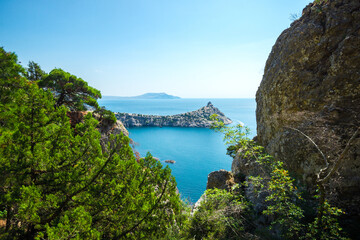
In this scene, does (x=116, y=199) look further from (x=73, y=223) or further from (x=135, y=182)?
(x=73, y=223)

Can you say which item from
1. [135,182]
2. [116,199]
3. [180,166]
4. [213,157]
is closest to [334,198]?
[135,182]

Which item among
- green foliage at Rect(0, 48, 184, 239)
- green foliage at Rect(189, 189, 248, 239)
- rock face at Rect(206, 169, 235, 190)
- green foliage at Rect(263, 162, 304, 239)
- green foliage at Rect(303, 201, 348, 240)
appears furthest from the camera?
rock face at Rect(206, 169, 235, 190)

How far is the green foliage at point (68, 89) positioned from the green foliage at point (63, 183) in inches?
422

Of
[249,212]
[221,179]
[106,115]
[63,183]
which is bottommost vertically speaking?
[221,179]

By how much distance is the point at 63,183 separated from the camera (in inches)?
182

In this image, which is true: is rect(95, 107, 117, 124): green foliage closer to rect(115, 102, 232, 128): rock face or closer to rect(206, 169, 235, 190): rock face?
rect(206, 169, 235, 190): rock face

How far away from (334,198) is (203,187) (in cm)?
3000

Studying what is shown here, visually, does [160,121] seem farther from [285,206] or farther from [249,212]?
[285,206]

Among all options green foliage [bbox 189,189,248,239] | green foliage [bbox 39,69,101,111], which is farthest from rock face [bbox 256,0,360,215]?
green foliage [bbox 39,69,101,111]

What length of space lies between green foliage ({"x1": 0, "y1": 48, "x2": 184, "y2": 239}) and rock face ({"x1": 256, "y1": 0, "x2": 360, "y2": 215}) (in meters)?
5.82

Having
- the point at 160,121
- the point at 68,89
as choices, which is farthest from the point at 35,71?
the point at 160,121

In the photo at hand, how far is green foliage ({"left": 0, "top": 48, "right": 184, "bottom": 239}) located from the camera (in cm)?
392

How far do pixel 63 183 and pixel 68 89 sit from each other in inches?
509

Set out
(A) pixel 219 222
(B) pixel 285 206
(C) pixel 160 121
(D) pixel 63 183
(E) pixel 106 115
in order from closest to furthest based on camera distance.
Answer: (D) pixel 63 183 → (B) pixel 285 206 → (A) pixel 219 222 → (E) pixel 106 115 → (C) pixel 160 121
